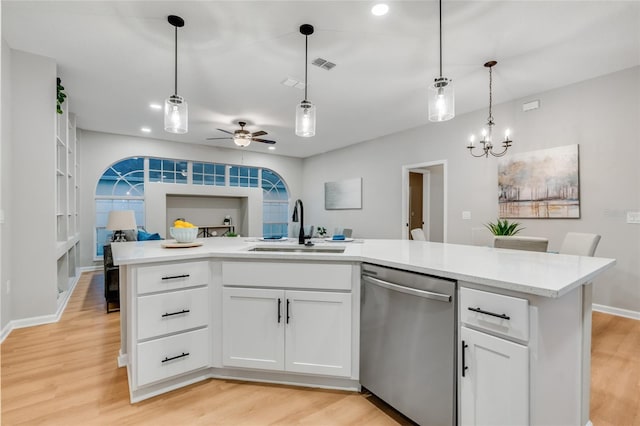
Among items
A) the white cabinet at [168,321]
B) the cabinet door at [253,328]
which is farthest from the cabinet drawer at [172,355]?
the cabinet door at [253,328]

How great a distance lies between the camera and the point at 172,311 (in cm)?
185

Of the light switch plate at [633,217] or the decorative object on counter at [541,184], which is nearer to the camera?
the light switch plate at [633,217]

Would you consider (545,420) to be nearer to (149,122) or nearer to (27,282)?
(27,282)

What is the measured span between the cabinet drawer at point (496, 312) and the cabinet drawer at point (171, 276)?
1.52 m

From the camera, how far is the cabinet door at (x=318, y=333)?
6.04 feet

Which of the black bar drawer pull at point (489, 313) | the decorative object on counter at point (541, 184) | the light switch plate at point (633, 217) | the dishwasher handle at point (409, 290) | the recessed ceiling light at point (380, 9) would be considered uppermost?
the recessed ceiling light at point (380, 9)

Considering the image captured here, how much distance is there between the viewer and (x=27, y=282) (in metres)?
2.98

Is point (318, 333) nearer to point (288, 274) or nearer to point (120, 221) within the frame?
point (288, 274)

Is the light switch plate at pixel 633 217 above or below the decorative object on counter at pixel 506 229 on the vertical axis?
above

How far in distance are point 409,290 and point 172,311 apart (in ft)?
4.59

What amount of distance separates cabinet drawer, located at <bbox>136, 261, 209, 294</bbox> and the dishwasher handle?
1040 mm

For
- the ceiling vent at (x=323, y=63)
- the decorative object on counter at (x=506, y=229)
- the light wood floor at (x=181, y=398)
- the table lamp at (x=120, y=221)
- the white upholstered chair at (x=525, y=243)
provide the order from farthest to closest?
1. the table lamp at (x=120, y=221)
2. the decorative object on counter at (x=506, y=229)
3. the ceiling vent at (x=323, y=63)
4. the white upholstered chair at (x=525, y=243)
5. the light wood floor at (x=181, y=398)

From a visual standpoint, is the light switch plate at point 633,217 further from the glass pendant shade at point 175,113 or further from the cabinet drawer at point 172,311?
the glass pendant shade at point 175,113

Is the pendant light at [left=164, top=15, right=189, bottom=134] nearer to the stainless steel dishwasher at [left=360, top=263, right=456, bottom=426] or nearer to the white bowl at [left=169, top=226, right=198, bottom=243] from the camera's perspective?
the white bowl at [left=169, top=226, right=198, bottom=243]
